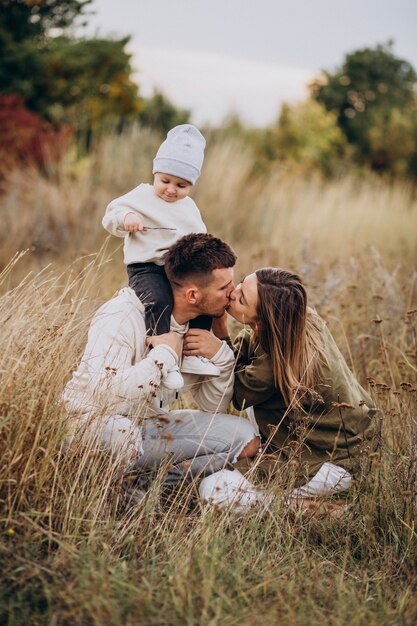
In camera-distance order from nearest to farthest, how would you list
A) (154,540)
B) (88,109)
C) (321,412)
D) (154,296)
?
(154,540) < (154,296) < (321,412) < (88,109)

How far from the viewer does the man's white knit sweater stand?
3.86 metres

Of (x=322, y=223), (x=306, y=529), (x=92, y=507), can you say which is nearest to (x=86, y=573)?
(x=92, y=507)

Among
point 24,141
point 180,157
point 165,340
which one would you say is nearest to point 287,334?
point 165,340

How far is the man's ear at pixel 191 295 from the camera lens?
3.65 meters

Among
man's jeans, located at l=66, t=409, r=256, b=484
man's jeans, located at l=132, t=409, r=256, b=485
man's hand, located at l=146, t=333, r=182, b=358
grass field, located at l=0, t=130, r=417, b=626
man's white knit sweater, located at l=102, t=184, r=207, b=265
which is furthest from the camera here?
man's white knit sweater, located at l=102, t=184, r=207, b=265

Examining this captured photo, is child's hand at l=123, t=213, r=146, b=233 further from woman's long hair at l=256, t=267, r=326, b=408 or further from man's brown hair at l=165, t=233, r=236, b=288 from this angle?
woman's long hair at l=256, t=267, r=326, b=408

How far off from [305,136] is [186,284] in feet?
62.9

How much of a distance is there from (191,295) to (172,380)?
21.3 inches

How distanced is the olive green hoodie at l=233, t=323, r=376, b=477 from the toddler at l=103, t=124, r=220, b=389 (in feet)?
0.80

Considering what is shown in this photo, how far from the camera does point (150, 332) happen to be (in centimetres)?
365

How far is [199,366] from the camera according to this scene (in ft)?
12.0

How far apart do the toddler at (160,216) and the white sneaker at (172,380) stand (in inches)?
13.4

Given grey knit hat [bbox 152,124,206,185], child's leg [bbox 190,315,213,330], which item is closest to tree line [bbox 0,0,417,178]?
grey knit hat [bbox 152,124,206,185]

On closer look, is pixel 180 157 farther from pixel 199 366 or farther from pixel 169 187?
pixel 199 366
